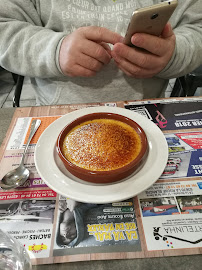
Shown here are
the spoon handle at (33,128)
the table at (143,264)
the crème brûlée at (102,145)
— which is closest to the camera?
the table at (143,264)

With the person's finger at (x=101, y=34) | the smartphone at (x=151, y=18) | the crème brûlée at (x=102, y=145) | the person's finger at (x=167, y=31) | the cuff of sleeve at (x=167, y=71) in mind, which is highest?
the smartphone at (x=151, y=18)

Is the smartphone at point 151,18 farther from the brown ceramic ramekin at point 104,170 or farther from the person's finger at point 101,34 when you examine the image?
the brown ceramic ramekin at point 104,170

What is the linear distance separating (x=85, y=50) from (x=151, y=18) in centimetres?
29

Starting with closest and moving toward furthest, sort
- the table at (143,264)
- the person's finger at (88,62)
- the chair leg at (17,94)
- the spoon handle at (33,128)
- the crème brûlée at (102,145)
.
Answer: the table at (143,264) < the crème brûlée at (102,145) < the spoon handle at (33,128) < the person's finger at (88,62) < the chair leg at (17,94)

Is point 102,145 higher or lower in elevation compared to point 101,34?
lower

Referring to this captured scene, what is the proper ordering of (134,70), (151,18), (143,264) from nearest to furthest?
1. (143,264)
2. (151,18)
3. (134,70)

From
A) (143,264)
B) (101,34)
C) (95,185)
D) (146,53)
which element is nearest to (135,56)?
(146,53)

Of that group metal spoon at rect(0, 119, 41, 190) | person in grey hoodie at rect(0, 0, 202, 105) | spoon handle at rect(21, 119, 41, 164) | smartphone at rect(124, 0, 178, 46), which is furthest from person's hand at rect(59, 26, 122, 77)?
metal spoon at rect(0, 119, 41, 190)

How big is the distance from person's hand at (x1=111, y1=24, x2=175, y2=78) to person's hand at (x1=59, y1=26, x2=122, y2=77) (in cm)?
6

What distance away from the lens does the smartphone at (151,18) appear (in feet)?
1.98

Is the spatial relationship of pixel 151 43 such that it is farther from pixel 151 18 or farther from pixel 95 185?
pixel 95 185

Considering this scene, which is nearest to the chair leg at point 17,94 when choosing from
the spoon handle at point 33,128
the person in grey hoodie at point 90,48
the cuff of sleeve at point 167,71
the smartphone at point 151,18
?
the person in grey hoodie at point 90,48

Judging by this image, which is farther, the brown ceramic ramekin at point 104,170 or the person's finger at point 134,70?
the person's finger at point 134,70

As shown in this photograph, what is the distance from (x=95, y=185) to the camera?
21.1 inches
